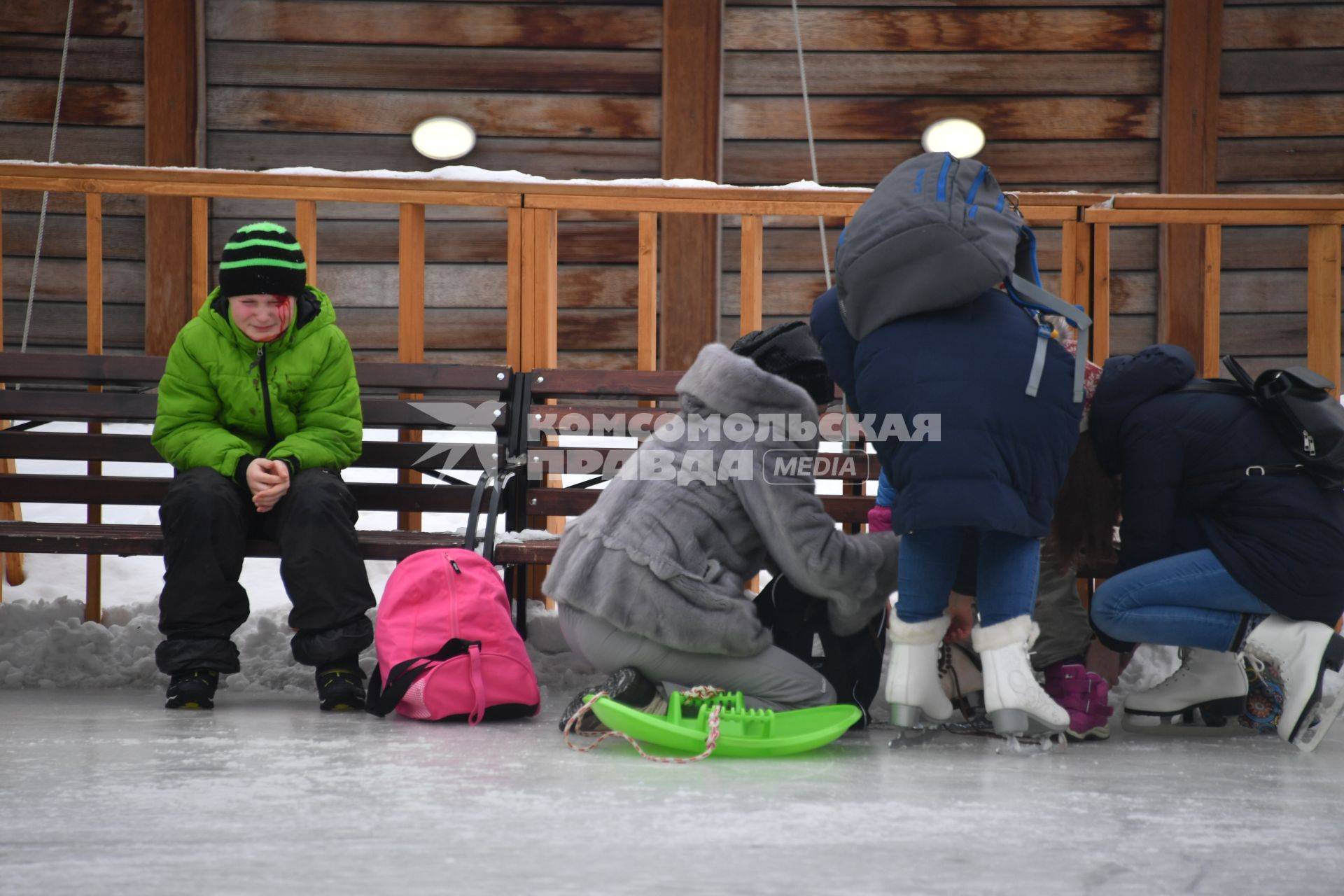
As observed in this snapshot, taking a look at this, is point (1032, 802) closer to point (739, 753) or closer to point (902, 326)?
point (739, 753)

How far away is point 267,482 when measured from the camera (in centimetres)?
303

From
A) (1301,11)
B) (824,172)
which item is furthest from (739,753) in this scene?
(1301,11)

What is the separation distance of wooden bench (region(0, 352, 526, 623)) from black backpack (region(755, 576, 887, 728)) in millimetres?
937

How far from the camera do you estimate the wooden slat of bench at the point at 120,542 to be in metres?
3.10

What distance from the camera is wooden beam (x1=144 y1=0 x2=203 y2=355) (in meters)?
5.59

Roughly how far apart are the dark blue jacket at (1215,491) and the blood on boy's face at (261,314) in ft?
6.71

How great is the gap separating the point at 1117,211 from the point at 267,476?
8.72ft

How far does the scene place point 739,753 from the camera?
2.49 metres

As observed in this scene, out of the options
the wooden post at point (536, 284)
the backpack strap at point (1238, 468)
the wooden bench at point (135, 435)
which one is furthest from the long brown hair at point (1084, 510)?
the wooden post at point (536, 284)

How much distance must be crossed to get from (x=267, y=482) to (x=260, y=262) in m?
0.57

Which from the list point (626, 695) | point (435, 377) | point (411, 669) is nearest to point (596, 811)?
point (626, 695)

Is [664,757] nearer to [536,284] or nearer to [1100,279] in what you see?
[536,284]

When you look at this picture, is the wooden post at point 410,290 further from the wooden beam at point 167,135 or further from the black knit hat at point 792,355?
the wooden beam at point 167,135

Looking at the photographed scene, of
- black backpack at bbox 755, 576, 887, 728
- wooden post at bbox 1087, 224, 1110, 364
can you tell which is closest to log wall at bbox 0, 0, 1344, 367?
wooden post at bbox 1087, 224, 1110, 364
